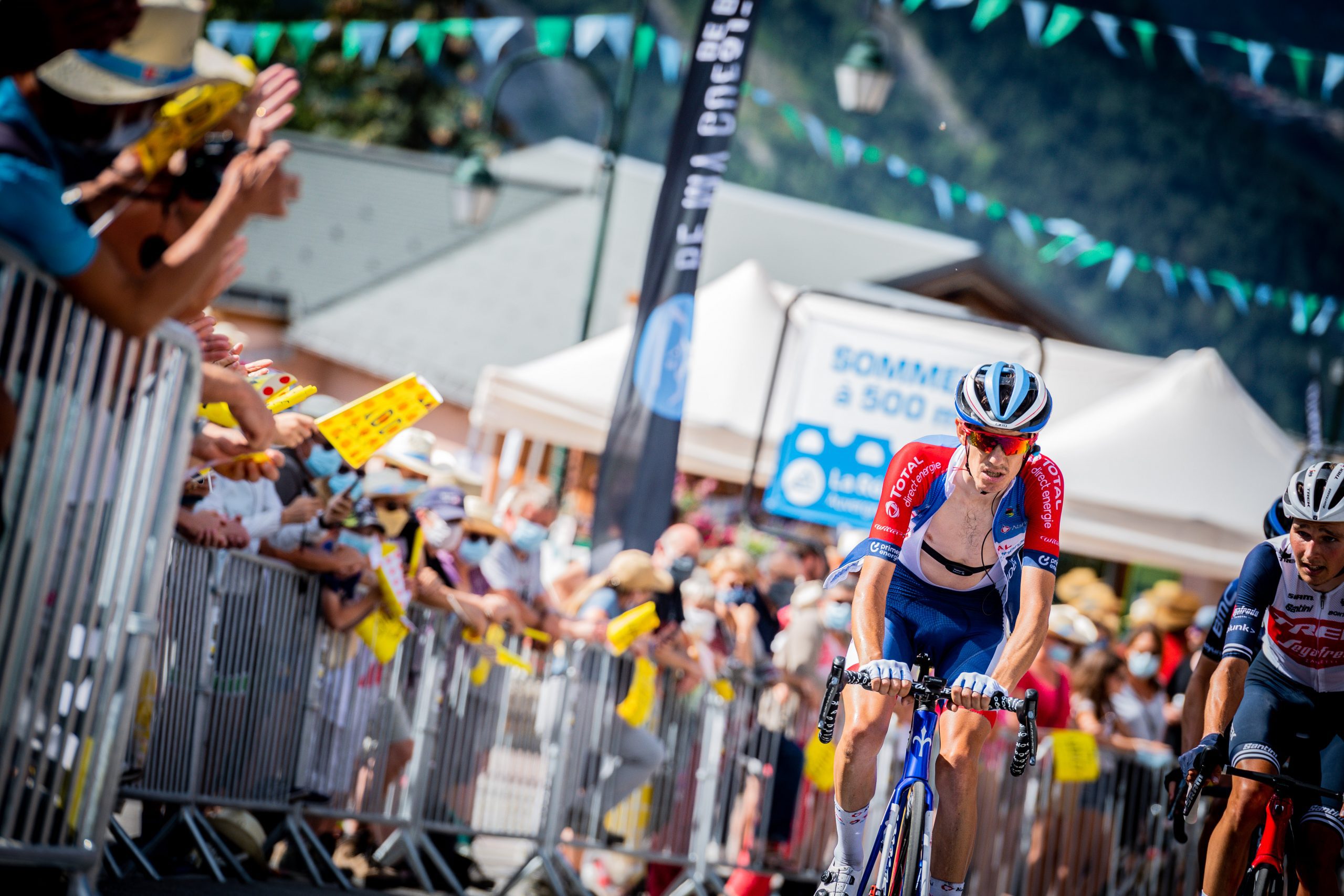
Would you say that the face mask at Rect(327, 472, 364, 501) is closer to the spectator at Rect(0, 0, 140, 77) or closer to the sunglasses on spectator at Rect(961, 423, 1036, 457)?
the sunglasses on spectator at Rect(961, 423, 1036, 457)

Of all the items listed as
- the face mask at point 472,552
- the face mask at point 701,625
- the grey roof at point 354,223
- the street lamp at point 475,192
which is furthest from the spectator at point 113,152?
the grey roof at point 354,223

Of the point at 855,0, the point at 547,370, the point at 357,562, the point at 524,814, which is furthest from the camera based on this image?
the point at 855,0

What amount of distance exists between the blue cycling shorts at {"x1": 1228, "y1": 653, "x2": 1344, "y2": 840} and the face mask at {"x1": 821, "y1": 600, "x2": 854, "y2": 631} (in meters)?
4.13

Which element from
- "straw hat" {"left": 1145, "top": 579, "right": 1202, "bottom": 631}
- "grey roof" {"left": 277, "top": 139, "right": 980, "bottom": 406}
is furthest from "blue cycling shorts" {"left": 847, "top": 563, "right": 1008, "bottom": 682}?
"grey roof" {"left": 277, "top": 139, "right": 980, "bottom": 406}

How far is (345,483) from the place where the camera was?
798 centimetres

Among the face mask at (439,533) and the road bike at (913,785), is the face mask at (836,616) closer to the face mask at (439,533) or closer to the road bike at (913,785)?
the face mask at (439,533)

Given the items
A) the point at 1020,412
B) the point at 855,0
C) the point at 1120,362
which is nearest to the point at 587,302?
the point at 1120,362

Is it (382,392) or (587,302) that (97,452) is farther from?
(587,302)

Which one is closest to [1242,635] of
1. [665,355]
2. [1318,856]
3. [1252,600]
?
[1252,600]

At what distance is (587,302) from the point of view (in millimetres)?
18531

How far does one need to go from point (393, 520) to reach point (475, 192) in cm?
1038

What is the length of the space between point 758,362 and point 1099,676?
17.8 feet

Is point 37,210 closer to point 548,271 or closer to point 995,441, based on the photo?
point 995,441

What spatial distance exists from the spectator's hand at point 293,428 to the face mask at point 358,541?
1.46m
